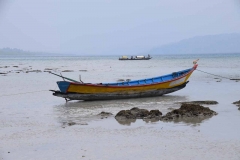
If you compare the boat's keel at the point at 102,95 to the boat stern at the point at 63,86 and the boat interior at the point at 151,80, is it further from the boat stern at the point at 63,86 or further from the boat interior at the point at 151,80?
the boat interior at the point at 151,80

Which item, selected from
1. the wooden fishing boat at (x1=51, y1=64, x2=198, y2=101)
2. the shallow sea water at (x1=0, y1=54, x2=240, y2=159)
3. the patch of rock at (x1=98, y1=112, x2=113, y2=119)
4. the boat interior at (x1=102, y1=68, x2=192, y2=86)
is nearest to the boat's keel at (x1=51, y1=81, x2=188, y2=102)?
the wooden fishing boat at (x1=51, y1=64, x2=198, y2=101)

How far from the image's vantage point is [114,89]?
16672 millimetres

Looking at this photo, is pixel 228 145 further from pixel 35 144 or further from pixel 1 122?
pixel 1 122

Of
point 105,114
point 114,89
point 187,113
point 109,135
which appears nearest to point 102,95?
point 114,89

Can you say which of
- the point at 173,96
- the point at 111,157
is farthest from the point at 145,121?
the point at 173,96

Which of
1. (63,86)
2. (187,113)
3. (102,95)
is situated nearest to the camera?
(187,113)

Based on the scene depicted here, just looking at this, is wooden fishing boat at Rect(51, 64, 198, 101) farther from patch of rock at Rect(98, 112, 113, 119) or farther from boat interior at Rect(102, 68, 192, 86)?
patch of rock at Rect(98, 112, 113, 119)

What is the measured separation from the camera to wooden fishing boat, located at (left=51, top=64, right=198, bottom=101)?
16.1 m

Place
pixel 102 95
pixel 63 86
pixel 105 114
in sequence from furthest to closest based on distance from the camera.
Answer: pixel 102 95 → pixel 63 86 → pixel 105 114

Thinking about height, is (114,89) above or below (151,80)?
below

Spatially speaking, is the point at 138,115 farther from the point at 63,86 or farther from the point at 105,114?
the point at 63,86

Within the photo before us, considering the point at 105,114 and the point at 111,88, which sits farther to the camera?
the point at 111,88

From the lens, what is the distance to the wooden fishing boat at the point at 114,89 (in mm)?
16141

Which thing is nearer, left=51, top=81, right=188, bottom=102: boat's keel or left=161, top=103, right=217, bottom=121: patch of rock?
left=161, top=103, right=217, bottom=121: patch of rock
